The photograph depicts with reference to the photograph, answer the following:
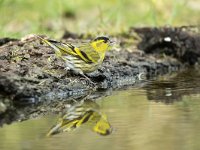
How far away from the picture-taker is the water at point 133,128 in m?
4.39

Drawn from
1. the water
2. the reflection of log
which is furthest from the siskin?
the reflection of log

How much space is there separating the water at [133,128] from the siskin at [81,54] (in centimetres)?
39

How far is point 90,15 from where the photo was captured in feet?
40.5

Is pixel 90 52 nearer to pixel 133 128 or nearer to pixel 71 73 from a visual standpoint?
pixel 71 73

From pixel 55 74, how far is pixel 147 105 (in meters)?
1.02

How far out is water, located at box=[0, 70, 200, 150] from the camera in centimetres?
439

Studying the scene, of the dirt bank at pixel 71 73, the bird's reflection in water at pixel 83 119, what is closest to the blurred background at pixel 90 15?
the dirt bank at pixel 71 73

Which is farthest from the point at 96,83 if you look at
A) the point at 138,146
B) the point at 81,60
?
the point at 138,146

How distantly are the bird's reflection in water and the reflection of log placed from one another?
660mm

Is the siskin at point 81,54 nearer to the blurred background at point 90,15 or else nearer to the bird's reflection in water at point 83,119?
the bird's reflection in water at point 83,119

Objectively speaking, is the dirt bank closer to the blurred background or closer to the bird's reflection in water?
the bird's reflection in water

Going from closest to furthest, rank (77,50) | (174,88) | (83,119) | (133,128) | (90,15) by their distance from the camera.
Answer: (133,128)
(83,119)
(77,50)
(174,88)
(90,15)

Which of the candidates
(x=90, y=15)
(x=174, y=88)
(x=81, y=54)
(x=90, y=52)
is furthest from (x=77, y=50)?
(x=90, y=15)

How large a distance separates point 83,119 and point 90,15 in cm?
724
